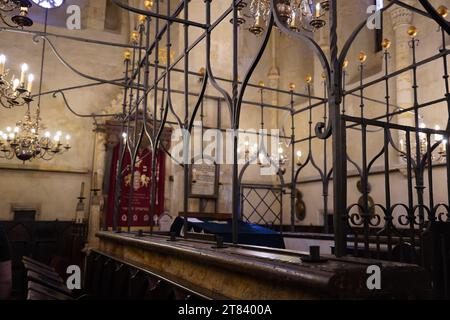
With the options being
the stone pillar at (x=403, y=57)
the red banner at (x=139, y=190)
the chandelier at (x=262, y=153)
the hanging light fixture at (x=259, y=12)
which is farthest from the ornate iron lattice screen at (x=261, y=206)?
the hanging light fixture at (x=259, y=12)

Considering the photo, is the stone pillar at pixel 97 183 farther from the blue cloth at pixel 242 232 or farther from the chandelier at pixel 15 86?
the blue cloth at pixel 242 232

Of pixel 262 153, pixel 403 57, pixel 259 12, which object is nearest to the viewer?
pixel 259 12

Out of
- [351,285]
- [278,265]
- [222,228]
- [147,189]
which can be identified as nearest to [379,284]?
[351,285]

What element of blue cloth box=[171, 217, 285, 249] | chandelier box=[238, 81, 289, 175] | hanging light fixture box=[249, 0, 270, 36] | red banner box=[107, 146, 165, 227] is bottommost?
blue cloth box=[171, 217, 285, 249]

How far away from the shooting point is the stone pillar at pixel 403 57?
641 centimetres

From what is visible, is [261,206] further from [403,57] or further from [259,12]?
[259,12]

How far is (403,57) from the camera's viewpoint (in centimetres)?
660

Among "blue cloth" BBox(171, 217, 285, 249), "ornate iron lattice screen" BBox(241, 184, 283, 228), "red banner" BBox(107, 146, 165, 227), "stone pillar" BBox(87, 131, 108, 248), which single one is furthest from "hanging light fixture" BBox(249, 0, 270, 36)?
"ornate iron lattice screen" BBox(241, 184, 283, 228)

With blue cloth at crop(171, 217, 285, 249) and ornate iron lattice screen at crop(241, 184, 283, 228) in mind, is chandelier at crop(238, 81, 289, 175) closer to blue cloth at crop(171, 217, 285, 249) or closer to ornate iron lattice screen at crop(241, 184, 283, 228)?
ornate iron lattice screen at crop(241, 184, 283, 228)

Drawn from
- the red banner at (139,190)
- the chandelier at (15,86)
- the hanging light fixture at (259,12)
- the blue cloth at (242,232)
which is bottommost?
the blue cloth at (242,232)

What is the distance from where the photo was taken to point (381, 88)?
7.14 meters

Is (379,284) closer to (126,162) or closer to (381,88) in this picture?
(381,88)

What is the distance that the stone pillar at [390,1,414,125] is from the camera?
6411 mm

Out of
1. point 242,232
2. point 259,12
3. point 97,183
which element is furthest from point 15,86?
point 242,232
